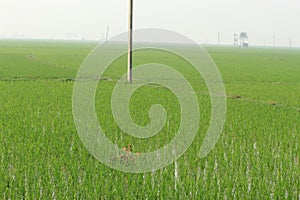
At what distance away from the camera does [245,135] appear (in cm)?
596

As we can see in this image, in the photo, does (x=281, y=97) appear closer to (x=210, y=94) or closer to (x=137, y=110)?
(x=210, y=94)

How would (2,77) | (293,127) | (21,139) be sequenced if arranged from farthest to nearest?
1. (2,77)
2. (293,127)
3. (21,139)

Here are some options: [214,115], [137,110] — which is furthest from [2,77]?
[214,115]

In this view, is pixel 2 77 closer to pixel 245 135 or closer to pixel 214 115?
pixel 214 115

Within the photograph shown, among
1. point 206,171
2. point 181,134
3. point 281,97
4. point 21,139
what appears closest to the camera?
point 206,171

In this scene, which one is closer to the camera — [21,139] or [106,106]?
[21,139]

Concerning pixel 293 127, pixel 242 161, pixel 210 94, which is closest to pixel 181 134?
pixel 242 161

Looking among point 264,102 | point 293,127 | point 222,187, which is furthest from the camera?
point 264,102

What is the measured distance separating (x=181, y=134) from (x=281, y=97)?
18.1 feet

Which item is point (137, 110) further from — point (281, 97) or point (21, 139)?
point (281, 97)

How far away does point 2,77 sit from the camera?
14570 mm

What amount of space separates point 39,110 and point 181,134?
Answer: 3010 mm

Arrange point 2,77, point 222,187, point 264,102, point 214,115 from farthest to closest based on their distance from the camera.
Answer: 1. point 2,77
2. point 264,102
3. point 214,115
4. point 222,187

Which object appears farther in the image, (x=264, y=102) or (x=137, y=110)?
(x=264, y=102)
